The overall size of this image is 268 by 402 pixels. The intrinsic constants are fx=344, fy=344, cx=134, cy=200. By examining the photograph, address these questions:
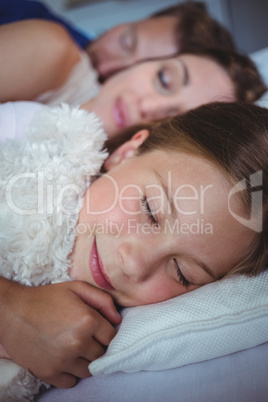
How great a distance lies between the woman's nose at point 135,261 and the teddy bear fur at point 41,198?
148 mm

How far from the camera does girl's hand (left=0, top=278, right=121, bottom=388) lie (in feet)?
2.17

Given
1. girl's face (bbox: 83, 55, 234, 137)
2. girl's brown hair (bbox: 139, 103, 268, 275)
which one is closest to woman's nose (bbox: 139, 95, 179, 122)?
girl's face (bbox: 83, 55, 234, 137)

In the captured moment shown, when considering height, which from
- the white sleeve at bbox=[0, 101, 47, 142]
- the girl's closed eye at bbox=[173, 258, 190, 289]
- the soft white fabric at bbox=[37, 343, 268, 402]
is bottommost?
the soft white fabric at bbox=[37, 343, 268, 402]

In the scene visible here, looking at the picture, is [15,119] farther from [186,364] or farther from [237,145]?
[186,364]

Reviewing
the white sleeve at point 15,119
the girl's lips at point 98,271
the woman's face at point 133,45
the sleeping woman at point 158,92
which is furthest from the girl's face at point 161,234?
the woman's face at point 133,45

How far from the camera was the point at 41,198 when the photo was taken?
80 centimetres

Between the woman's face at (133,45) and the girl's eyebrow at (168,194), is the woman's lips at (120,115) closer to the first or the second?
the woman's face at (133,45)

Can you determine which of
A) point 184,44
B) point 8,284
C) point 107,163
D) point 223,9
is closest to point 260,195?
point 107,163

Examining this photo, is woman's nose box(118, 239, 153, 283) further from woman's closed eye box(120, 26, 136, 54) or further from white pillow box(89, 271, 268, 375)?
woman's closed eye box(120, 26, 136, 54)

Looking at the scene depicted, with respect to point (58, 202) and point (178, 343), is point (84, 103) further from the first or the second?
point (178, 343)

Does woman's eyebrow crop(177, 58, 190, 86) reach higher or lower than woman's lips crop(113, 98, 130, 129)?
higher

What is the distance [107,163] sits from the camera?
100cm

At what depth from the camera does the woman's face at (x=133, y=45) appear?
5.24 ft

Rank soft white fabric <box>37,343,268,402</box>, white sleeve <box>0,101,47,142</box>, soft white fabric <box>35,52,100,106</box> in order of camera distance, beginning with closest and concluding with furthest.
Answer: soft white fabric <box>37,343,268,402</box>, white sleeve <box>0,101,47,142</box>, soft white fabric <box>35,52,100,106</box>
